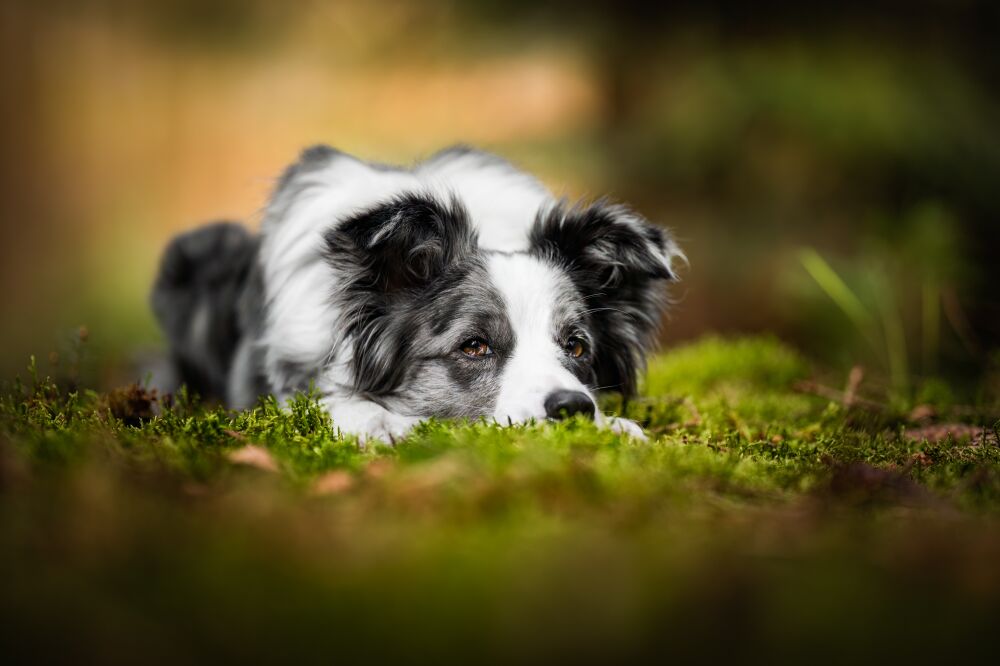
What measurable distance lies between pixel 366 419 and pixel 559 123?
7127mm

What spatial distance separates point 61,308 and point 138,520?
29.9ft

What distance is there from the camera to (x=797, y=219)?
821cm

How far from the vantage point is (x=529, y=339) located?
9.55ft

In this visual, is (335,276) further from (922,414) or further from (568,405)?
(922,414)

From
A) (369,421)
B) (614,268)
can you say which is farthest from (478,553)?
(614,268)

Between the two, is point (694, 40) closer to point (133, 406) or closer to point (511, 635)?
point (133, 406)

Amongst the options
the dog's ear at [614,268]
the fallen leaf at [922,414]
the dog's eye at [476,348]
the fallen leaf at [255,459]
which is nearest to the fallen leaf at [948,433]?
the fallen leaf at [922,414]

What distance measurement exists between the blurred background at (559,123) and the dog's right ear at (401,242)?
12.2ft

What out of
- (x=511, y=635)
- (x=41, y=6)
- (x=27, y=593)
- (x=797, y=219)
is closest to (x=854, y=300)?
(x=797, y=219)

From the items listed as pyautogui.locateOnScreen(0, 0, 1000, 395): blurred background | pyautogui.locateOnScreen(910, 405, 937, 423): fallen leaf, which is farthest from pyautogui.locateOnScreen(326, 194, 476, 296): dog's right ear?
pyautogui.locateOnScreen(0, 0, 1000, 395): blurred background

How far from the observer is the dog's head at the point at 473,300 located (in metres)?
2.89

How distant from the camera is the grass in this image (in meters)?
1.29

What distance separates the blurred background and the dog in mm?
3098

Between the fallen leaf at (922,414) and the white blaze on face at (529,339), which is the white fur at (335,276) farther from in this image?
the fallen leaf at (922,414)
